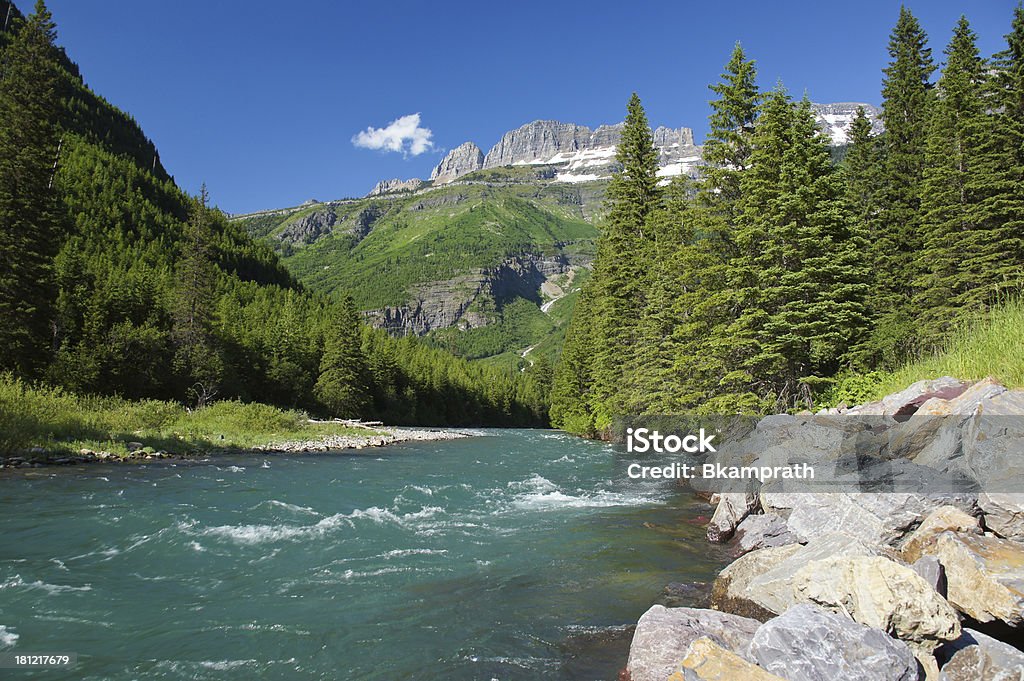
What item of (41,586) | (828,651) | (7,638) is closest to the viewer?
(828,651)

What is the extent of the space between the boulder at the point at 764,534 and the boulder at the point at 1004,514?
9.25 feet

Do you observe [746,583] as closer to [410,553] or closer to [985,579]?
[985,579]

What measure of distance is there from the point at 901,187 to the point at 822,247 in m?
13.7

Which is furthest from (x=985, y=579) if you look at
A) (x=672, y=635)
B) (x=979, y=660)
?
(x=672, y=635)

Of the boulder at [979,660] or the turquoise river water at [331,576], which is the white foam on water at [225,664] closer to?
the turquoise river water at [331,576]

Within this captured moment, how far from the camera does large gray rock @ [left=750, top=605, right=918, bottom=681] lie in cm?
458

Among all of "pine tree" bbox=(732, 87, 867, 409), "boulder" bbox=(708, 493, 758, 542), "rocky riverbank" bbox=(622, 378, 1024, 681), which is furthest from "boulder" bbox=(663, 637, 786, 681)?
"pine tree" bbox=(732, 87, 867, 409)

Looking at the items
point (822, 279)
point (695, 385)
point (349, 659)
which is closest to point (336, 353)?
point (695, 385)

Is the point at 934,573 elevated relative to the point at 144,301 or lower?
lower

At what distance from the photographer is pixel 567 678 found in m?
6.12

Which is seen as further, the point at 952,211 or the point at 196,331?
the point at 196,331

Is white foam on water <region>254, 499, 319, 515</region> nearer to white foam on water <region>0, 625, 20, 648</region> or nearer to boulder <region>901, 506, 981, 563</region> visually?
white foam on water <region>0, 625, 20, 648</region>

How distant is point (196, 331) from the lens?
49125mm

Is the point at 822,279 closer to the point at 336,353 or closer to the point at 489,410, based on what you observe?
the point at 336,353
